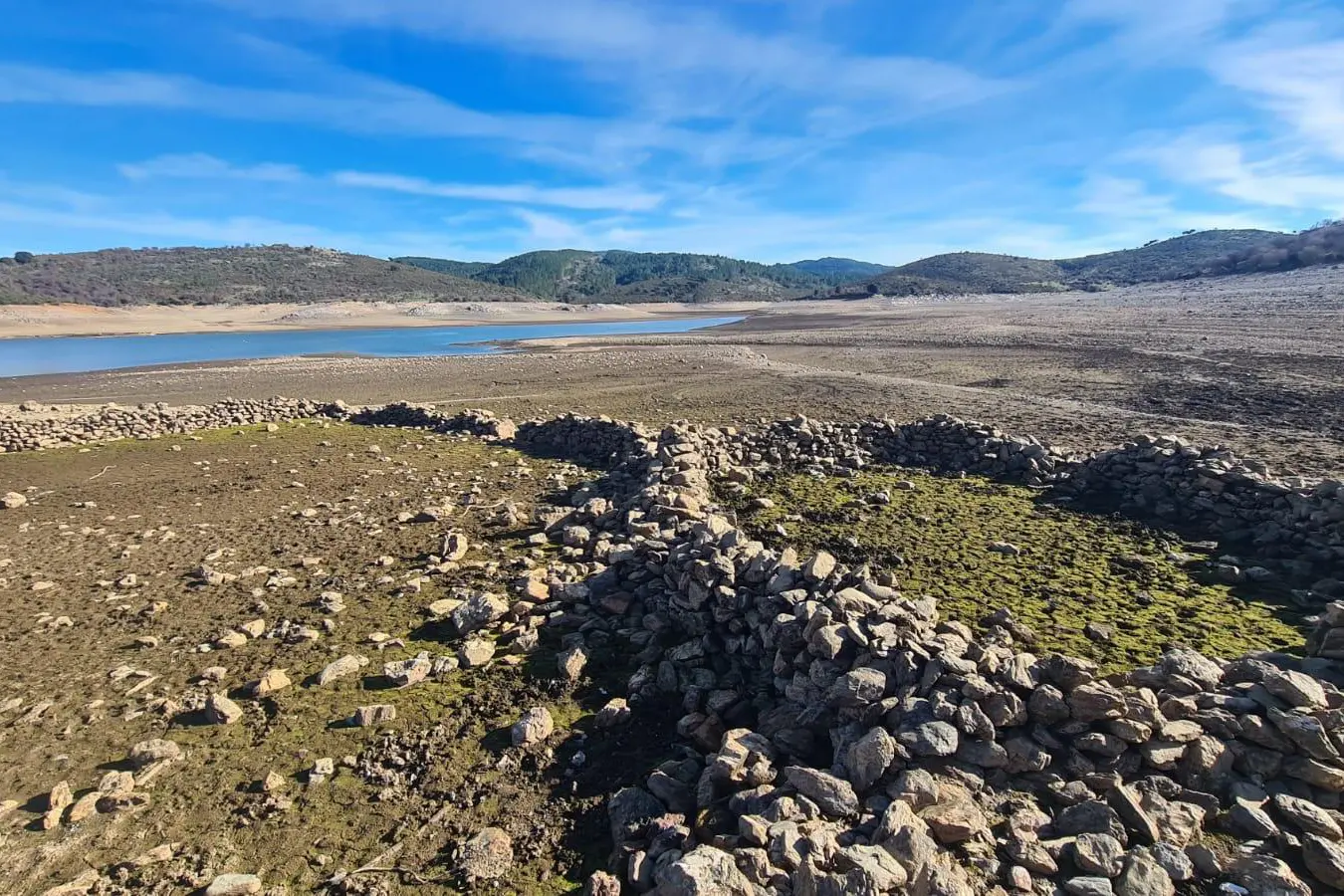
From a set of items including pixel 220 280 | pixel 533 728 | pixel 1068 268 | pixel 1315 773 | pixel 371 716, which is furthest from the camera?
pixel 1068 268

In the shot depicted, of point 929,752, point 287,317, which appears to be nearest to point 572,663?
point 929,752

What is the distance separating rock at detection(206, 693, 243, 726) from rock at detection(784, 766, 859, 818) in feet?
14.8

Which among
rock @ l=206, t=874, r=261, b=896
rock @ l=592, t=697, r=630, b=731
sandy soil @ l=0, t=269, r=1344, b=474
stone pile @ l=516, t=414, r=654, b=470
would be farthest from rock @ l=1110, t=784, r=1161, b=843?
sandy soil @ l=0, t=269, r=1344, b=474

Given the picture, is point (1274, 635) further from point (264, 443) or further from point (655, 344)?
point (655, 344)

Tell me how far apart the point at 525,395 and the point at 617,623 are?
61.1ft

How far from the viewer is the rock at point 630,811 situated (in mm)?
4039

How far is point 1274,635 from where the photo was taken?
20.3 ft

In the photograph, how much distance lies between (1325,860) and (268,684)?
7.13 meters

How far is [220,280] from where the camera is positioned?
130500 millimetres

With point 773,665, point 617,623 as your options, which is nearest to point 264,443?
point 617,623

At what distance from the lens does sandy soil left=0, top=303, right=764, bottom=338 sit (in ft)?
256

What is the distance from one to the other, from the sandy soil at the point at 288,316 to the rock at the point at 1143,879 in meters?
88.6

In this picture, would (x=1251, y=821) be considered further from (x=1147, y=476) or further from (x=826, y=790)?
(x=1147, y=476)

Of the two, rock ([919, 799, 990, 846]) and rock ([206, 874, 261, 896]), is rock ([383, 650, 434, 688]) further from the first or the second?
rock ([919, 799, 990, 846])
